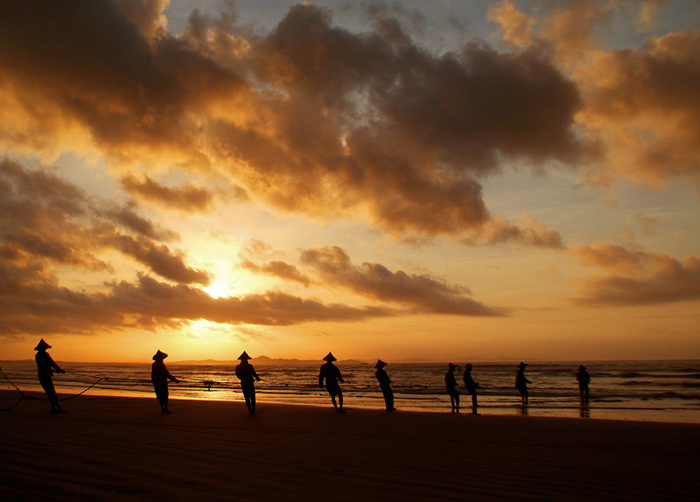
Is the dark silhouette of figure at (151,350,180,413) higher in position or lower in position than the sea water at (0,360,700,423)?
higher

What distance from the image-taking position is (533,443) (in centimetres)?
804

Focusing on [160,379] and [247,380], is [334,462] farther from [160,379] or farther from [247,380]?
[160,379]

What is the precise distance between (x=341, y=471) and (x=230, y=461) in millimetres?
1448

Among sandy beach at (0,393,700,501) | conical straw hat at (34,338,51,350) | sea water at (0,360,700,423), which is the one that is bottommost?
sea water at (0,360,700,423)

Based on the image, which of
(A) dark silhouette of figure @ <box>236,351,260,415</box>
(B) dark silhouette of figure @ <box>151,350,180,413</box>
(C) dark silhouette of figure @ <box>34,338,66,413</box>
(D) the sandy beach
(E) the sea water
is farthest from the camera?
(E) the sea water

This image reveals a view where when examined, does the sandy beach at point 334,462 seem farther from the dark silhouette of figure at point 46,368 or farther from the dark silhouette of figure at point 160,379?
the dark silhouette of figure at point 160,379

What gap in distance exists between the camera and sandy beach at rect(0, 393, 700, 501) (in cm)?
421

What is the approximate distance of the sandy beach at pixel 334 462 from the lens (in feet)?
13.8

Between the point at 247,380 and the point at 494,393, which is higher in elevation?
the point at 247,380

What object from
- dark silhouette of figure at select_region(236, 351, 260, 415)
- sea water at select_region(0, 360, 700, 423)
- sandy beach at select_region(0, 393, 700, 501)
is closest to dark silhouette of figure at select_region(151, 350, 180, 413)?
dark silhouette of figure at select_region(236, 351, 260, 415)

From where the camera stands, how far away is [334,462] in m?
5.70

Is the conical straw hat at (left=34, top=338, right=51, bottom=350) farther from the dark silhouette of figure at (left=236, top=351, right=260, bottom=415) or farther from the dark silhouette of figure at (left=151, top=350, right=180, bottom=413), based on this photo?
the dark silhouette of figure at (left=236, top=351, right=260, bottom=415)

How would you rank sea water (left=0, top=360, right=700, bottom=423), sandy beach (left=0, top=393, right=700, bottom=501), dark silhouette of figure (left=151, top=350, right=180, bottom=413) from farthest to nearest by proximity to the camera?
sea water (left=0, top=360, right=700, bottom=423) < dark silhouette of figure (left=151, top=350, right=180, bottom=413) < sandy beach (left=0, top=393, right=700, bottom=501)

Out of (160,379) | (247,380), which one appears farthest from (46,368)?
(247,380)
